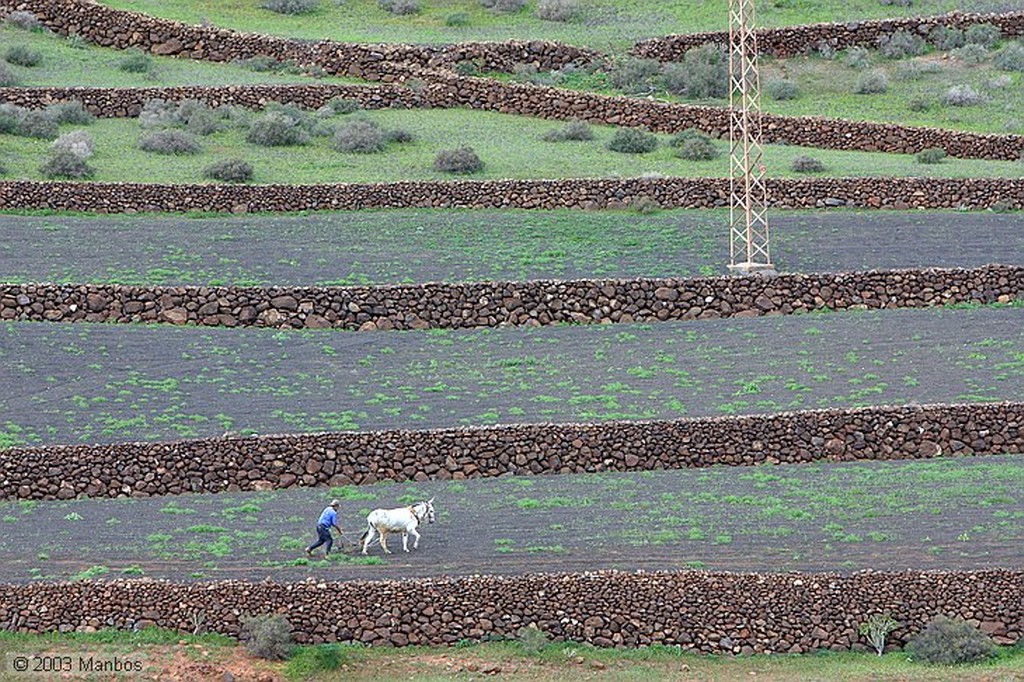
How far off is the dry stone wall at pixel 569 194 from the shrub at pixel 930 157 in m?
4.88

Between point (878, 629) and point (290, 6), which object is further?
point (290, 6)

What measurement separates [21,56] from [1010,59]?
115ft

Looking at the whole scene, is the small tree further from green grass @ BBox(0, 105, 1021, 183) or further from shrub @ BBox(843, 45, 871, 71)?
shrub @ BBox(843, 45, 871, 71)

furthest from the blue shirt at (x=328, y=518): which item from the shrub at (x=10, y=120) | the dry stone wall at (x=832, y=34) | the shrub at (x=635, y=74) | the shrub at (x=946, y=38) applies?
the shrub at (x=946, y=38)

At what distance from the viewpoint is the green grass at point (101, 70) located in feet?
252

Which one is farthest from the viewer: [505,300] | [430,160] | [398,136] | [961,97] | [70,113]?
[961,97]

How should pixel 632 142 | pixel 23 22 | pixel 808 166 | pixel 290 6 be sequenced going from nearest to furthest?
pixel 808 166 → pixel 632 142 → pixel 23 22 → pixel 290 6

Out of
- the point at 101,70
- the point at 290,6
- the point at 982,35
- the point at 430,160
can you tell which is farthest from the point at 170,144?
the point at 982,35

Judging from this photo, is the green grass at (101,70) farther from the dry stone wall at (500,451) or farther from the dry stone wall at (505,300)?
the dry stone wall at (500,451)

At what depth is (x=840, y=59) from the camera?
271ft

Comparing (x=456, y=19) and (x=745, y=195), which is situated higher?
(x=456, y=19)

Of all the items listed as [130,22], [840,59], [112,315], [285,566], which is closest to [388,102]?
[130,22]

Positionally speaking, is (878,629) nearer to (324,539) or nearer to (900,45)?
(324,539)

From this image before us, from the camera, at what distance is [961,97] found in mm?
76750
